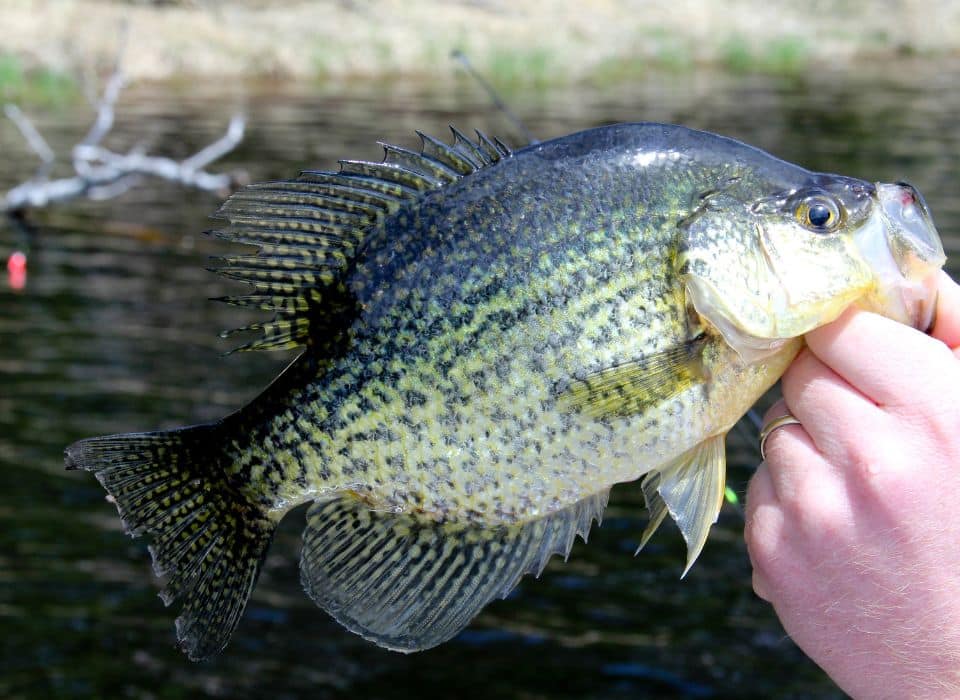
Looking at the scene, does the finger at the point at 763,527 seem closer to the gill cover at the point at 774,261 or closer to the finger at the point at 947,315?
the gill cover at the point at 774,261

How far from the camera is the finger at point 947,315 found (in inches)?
99.7

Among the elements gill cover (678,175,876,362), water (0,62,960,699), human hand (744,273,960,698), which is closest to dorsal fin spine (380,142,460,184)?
gill cover (678,175,876,362)

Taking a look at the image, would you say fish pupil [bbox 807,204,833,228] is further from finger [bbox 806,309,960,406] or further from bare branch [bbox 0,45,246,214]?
bare branch [bbox 0,45,246,214]

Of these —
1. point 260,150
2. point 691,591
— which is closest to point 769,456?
point 691,591

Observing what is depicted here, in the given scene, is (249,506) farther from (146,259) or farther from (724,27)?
(724,27)

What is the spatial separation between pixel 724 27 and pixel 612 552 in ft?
133

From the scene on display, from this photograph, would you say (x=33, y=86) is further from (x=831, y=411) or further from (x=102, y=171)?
(x=831, y=411)

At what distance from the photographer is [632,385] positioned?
248 centimetres

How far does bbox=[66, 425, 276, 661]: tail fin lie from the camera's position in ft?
8.88

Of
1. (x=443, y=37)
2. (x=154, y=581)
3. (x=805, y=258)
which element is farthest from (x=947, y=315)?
(x=443, y=37)

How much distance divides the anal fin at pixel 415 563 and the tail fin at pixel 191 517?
0.15 m

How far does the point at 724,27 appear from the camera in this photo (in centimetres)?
4756

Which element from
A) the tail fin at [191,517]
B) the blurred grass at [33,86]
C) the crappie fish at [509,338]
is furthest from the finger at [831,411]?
the blurred grass at [33,86]

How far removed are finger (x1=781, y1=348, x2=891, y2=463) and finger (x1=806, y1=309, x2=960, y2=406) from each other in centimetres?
3
